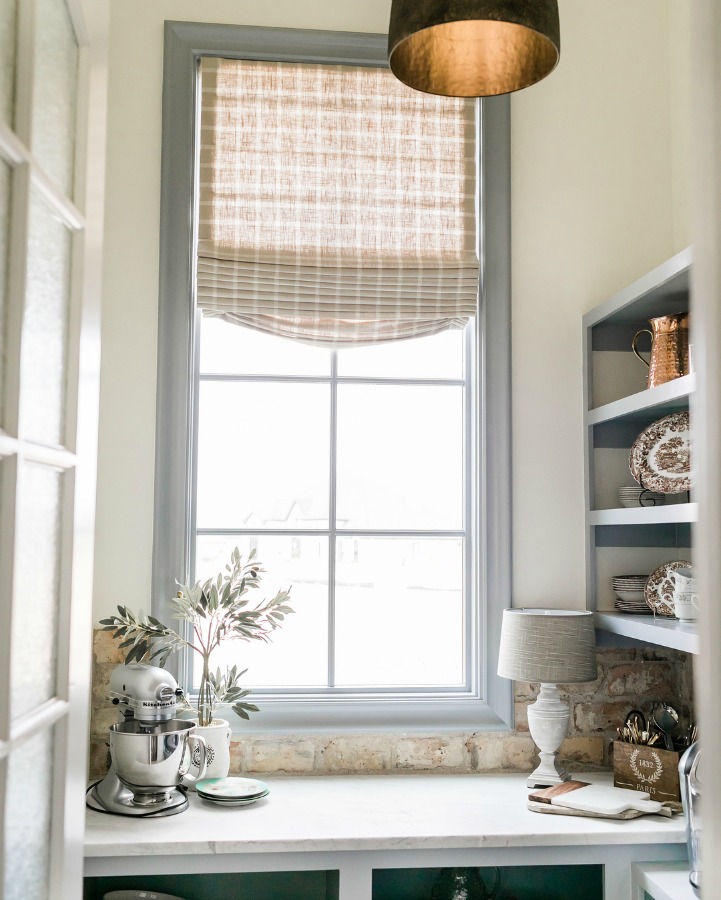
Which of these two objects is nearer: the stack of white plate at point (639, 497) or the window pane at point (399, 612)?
the stack of white plate at point (639, 497)

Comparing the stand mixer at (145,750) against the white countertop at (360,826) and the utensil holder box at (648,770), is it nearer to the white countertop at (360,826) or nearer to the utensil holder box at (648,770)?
the white countertop at (360,826)

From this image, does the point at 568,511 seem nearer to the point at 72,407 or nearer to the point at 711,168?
the point at 72,407

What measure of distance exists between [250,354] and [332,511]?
59 centimetres

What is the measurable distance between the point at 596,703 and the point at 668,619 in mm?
494

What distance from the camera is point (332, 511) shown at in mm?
2848

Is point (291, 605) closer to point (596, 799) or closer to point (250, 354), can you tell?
point (250, 354)

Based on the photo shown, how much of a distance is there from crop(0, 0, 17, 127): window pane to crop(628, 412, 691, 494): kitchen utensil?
74.4 inches

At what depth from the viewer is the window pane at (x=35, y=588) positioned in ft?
4.05

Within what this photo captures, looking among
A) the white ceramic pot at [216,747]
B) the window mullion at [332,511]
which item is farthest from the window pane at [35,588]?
the window mullion at [332,511]

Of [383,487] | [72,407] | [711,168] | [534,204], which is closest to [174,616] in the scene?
[383,487]

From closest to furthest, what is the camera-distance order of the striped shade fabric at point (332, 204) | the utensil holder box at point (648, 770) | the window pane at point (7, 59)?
1. the window pane at point (7, 59)
2. the utensil holder box at point (648, 770)
3. the striped shade fabric at point (332, 204)

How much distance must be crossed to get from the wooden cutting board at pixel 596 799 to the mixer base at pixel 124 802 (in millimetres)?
970

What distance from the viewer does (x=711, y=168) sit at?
0.50 metres

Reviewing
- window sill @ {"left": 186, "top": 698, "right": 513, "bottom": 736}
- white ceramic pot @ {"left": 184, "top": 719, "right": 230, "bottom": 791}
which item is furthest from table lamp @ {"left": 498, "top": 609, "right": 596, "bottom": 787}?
white ceramic pot @ {"left": 184, "top": 719, "right": 230, "bottom": 791}
